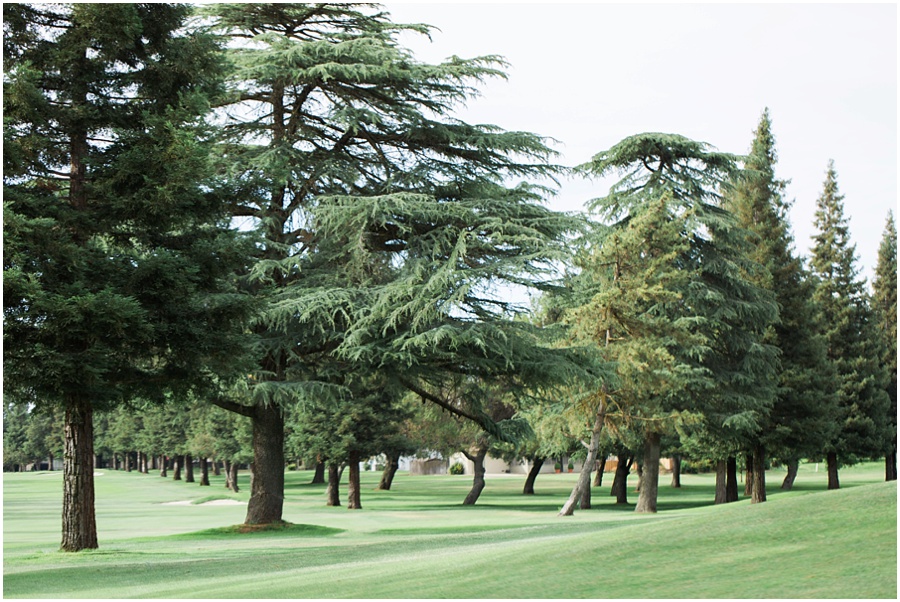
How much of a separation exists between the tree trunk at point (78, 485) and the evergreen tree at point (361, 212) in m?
4.21

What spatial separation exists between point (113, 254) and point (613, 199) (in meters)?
22.1

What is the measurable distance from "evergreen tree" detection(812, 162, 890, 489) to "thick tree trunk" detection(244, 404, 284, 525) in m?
23.8

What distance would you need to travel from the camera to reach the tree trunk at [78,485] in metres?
14.2

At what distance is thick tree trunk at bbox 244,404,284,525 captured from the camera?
67.4 feet

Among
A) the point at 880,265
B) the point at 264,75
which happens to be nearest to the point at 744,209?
the point at 880,265

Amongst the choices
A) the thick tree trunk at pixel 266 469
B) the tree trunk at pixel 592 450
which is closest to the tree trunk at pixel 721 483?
the tree trunk at pixel 592 450

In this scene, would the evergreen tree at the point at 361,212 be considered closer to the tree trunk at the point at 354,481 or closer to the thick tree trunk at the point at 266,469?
the thick tree trunk at the point at 266,469

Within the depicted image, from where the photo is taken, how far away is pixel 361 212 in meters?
18.2

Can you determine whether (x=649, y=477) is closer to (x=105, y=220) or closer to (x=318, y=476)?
(x=105, y=220)

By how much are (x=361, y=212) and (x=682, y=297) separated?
1644cm

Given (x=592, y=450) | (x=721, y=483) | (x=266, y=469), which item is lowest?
(x=721, y=483)

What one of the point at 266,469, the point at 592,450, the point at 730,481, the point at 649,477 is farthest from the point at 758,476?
the point at 266,469

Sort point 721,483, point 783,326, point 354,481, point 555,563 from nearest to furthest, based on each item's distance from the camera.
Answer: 1. point 555,563
2. point 783,326
3. point 721,483
4. point 354,481

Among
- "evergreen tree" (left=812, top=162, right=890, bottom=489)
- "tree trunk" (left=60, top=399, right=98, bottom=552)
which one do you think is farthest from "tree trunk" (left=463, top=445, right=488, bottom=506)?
"tree trunk" (left=60, top=399, right=98, bottom=552)
